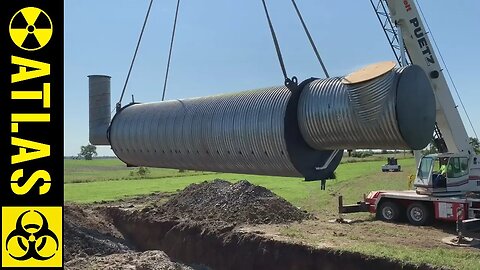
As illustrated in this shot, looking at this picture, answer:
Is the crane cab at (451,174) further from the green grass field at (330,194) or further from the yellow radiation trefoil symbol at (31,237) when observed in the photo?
the yellow radiation trefoil symbol at (31,237)

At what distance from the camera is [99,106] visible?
927 centimetres

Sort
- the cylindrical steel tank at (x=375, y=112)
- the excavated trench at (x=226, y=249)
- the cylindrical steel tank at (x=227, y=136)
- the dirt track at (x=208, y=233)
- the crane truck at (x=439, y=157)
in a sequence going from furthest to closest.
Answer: the crane truck at (x=439, y=157) → the dirt track at (x=208, y=233) → the excavated trench at (x=226, y=249) → the cylindrical steel tank at (x=227, y=136) → the cylindrical steel tank at (x=375, y=112)

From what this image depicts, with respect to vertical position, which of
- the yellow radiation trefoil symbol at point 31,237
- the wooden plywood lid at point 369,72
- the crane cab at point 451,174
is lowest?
the crane cab at point 451,174

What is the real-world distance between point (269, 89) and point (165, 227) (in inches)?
560

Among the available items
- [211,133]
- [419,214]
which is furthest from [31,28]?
[419,214]

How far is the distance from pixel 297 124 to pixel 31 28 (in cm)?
332

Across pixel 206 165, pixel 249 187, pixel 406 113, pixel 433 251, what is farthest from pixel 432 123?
pixel 249 187

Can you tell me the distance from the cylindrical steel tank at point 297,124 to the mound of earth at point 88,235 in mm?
10197

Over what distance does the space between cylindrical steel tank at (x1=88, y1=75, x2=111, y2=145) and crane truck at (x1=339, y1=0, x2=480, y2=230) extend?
33.7 feet

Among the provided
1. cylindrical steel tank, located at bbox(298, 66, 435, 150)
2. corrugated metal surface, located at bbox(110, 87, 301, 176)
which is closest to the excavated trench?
corrugated metal surface, located at bbox(110, 87, 301, 176)

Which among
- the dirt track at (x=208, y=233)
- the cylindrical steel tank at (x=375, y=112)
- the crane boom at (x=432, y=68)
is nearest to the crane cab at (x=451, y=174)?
the crane boom at (x=432, y=68)

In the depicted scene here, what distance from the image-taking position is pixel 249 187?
66.8 ft

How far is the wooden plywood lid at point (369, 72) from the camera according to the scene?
5355 mm

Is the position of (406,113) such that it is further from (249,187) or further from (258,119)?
(249,187)
